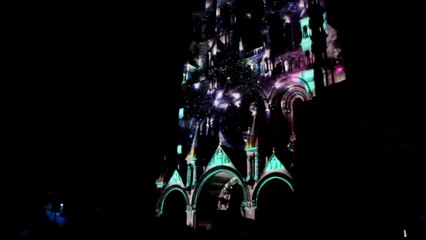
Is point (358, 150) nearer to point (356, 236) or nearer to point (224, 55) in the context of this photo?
point (356, 236)

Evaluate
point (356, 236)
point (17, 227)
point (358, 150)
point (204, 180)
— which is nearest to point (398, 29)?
point (358, 150)

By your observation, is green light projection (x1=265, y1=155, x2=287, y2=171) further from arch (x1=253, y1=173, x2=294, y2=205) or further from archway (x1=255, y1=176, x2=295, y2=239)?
archway (x1=255, y1=176, x2=295, y2=239)

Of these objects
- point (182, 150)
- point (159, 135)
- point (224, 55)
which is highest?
point (224, 55)

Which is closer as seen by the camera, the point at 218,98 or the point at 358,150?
the point at 358,150

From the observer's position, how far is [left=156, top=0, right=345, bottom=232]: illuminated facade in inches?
762

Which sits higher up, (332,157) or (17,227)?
(332,157)

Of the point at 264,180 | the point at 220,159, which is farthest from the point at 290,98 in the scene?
the point at 264,180

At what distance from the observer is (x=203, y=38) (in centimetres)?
3122

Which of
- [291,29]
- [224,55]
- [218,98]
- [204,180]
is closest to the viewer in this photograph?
[204,180]

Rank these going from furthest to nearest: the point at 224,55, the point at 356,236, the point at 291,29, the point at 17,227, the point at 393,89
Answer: the point at 224,55, the point at 291,29, the point at 17,227, the point at 393,89, the point at 356,236

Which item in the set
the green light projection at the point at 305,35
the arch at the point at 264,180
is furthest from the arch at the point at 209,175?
the green light projection at the point at 305,35

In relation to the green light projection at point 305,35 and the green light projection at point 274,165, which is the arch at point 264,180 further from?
the green light projection at point 305,35

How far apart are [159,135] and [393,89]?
76.0 ft

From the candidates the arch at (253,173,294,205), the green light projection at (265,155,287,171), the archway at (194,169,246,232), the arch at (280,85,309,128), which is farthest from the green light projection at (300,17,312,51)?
the archway at (194,169,246,232)
